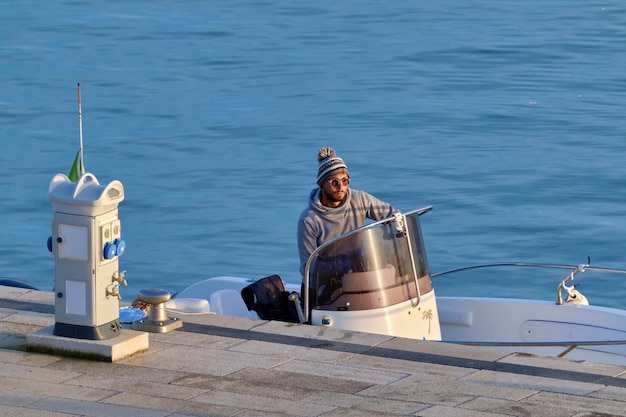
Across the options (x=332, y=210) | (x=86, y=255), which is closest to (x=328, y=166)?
(x=332, y=210)

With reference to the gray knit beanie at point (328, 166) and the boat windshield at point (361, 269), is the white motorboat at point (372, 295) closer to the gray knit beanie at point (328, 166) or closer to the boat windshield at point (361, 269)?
the boat windshield at point (361, 269)

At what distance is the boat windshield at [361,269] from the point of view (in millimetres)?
8883

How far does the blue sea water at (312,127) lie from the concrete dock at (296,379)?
7.25 metres

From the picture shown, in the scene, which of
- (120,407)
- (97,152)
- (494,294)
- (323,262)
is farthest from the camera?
(97,152)

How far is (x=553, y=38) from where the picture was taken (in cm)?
2972

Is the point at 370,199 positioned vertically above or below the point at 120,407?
above

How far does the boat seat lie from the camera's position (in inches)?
394

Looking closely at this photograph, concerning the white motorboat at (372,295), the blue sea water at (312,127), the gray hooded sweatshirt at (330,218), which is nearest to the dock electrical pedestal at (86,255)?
the white motorboat at (372,295)

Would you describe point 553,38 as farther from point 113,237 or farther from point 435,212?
point 113,237

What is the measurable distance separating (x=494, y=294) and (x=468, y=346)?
7282 millimetres

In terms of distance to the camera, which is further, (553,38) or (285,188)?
(553,38)

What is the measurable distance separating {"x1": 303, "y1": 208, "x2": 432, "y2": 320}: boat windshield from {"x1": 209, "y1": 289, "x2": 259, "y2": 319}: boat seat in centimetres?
113

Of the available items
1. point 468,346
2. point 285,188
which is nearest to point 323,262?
point 468,346

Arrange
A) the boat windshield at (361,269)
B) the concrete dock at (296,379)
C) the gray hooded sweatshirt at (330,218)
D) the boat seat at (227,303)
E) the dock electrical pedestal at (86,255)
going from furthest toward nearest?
the boat seat at (227,303) < the gray hooded sweatshirt at (330,218) < the boat windshield at (361,269) < the dock electrical pedestal at (86,255) < the concrete dock at (296,379)
